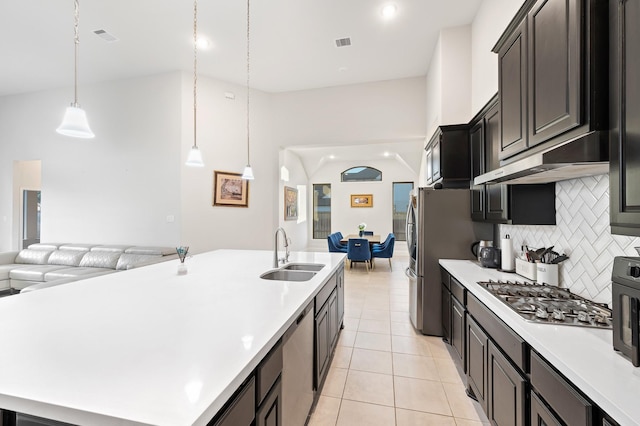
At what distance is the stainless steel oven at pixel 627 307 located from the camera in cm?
94

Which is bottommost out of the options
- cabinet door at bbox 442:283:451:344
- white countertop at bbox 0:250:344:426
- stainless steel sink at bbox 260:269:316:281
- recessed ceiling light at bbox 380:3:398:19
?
cabinet door at bbox 442:283:451:344

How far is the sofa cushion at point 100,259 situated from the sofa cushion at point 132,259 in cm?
14

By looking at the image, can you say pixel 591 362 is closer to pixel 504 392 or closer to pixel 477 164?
pixel 504 392

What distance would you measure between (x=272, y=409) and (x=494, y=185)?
2.32 m

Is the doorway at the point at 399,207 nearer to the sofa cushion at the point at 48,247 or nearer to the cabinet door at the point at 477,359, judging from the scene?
the cabinet door at the point at 477,359

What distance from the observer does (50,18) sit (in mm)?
3443

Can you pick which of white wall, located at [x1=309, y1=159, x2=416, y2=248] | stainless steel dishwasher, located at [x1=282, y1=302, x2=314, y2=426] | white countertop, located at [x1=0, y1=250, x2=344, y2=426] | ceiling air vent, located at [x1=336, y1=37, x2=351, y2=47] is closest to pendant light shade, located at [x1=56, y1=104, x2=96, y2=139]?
white countertop, located at [x1=0, y1=250, x2=344, y2=426]

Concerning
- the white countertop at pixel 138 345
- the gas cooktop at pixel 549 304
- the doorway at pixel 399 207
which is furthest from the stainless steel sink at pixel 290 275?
the doorway at pixel 399 207

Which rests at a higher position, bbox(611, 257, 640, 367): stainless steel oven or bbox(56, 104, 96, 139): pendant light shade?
bbox(56, 104, 96, 139): pendant light shade

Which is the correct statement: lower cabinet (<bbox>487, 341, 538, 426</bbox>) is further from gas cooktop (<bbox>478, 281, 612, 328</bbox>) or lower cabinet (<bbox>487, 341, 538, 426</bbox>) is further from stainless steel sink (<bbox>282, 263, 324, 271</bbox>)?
stainless steel sink (<bbox>282, 263, 324, 271</bbox>)

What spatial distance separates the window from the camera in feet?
31.0

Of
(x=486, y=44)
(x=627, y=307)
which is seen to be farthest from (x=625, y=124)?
(x=486, y=44)

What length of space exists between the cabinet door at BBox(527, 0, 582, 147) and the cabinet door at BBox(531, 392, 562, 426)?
1161 millimetres

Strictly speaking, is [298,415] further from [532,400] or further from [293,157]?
[293,157]
